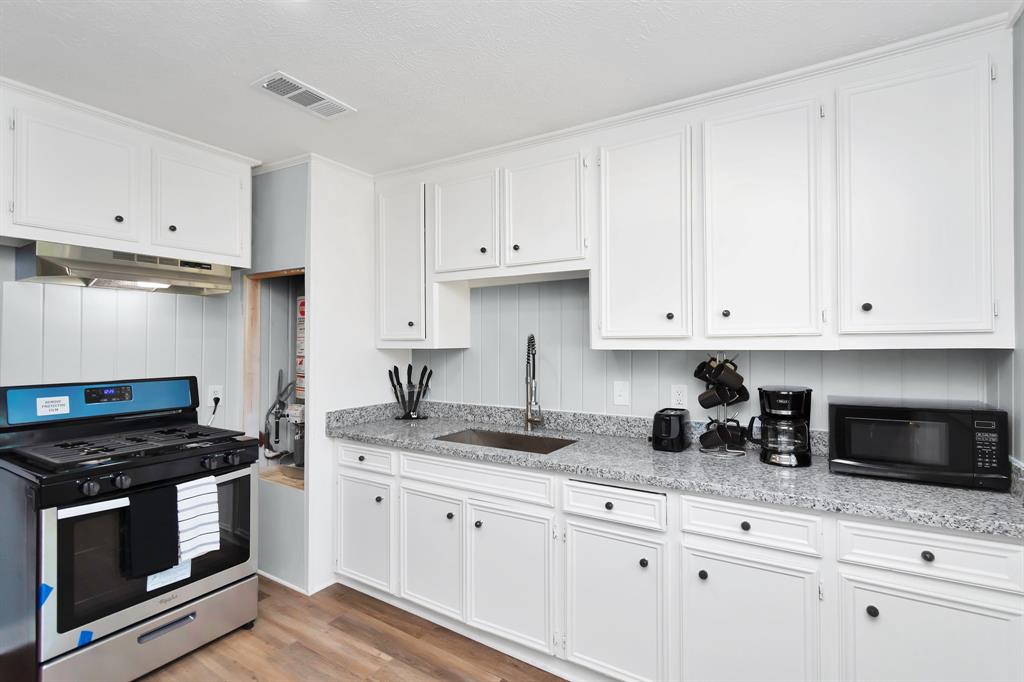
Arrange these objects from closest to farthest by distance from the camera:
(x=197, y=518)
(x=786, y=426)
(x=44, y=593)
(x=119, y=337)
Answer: (x=44, y=593), (x=786, y=426), (x=197, y=518), (x=119, y=337)

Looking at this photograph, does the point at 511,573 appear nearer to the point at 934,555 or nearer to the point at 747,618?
the point at 747,618

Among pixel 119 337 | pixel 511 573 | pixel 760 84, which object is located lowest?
pixel 511 573

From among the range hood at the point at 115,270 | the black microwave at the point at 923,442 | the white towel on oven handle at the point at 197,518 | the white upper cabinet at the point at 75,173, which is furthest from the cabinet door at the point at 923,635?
the white upper cabinet at the point at 75,173

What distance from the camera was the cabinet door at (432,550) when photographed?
2447 mm

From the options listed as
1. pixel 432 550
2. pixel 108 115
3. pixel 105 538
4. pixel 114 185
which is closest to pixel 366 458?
pixel 432 550

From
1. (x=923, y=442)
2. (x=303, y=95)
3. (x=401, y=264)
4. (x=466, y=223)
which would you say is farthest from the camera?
(x=401, y=264)

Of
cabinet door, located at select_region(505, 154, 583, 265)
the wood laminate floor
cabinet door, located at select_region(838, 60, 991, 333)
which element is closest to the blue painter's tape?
the wood laminate floor

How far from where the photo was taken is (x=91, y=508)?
6.36 ft

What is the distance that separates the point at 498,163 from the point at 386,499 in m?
1.84

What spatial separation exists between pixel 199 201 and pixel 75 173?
528 millimetres

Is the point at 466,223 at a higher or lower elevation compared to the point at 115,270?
higher

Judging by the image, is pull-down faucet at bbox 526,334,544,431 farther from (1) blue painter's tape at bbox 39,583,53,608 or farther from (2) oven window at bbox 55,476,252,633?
(1) blue painter's tape at bbox 39,583,53,608

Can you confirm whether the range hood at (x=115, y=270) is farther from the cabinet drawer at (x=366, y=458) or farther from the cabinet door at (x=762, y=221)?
the cabinet door at (x=762, y=221)

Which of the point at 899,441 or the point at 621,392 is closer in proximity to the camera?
the point at 899,441
